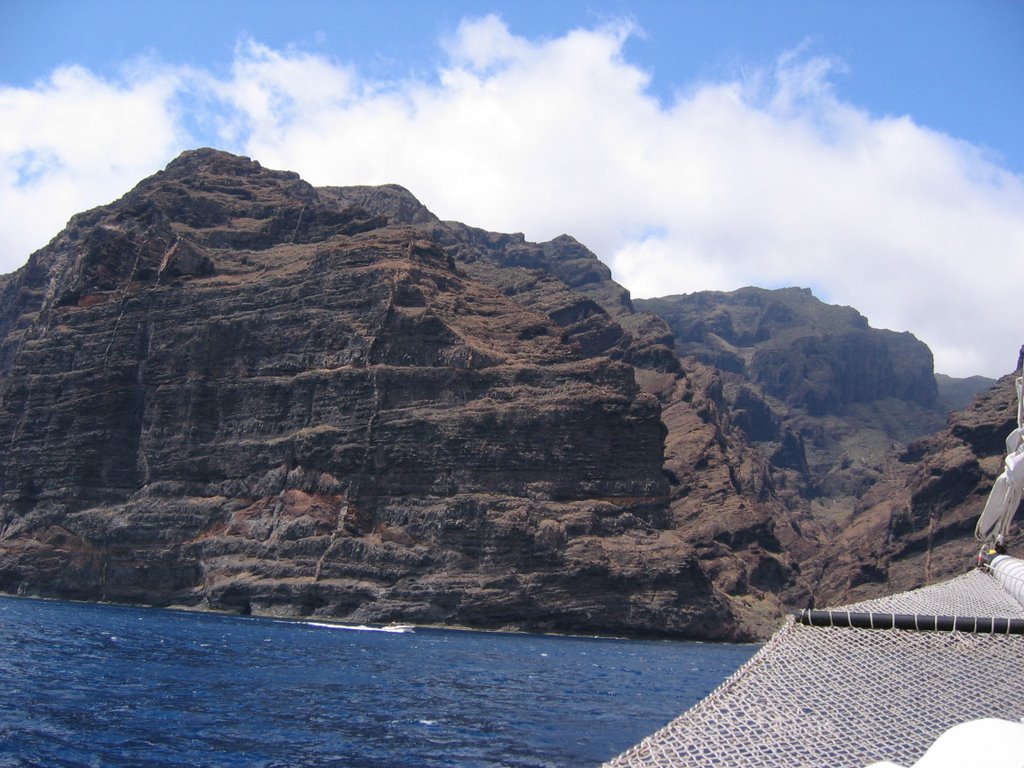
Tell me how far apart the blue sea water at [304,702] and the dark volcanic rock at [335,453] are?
4775 cm

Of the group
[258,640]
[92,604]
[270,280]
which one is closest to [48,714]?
[258,640]

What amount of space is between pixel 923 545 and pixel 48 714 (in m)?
163

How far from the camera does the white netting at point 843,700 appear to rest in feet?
25.6

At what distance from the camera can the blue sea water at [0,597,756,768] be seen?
84.3 ft

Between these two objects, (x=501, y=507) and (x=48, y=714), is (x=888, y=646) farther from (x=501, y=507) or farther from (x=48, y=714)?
(x=501, y=507)

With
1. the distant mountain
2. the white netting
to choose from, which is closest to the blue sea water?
the white netting

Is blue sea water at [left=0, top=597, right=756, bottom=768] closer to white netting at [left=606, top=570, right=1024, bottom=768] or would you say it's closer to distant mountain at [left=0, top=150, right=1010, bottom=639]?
white netting at [left=606, top=570, right=1024, bottom=768]

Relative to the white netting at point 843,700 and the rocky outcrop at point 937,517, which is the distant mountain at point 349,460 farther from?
the white netting at point 843,700

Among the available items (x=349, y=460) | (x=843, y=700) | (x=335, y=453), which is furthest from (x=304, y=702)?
(x=335, y=453)

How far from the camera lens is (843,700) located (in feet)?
27.9

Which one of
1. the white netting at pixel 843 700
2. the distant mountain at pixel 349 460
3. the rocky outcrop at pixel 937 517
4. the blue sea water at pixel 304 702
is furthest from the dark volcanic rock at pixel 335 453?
the white netting at pixel 843 700

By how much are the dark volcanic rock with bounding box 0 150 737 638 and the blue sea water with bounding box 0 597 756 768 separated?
47.7 meters

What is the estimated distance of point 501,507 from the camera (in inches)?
4845

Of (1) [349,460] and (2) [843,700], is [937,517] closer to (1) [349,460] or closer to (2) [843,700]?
(1) [349,460]
